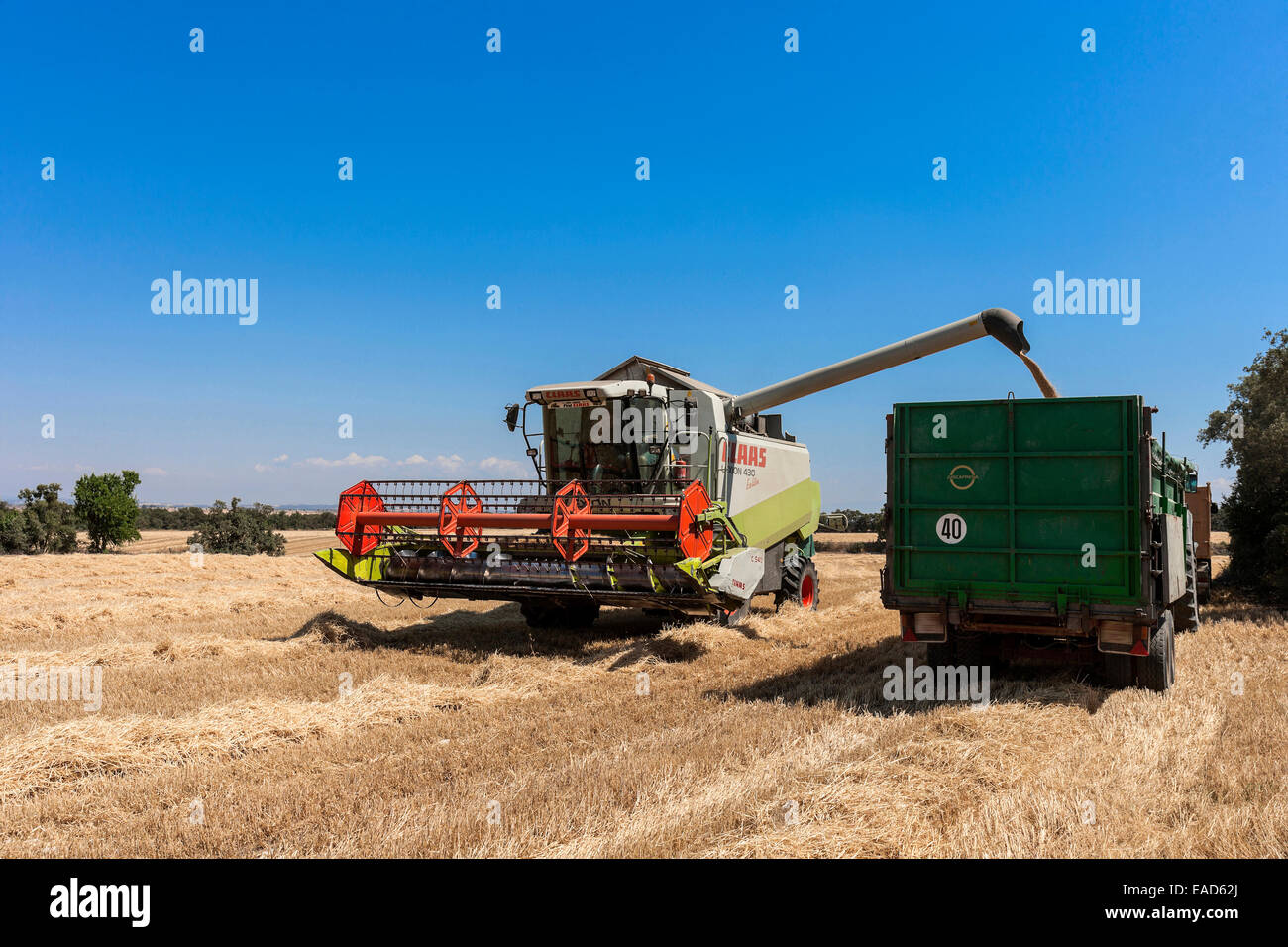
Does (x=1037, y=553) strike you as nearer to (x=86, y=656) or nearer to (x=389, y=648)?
(x=389, y=648)

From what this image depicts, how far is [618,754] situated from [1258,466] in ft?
43.1

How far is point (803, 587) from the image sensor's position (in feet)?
38.7

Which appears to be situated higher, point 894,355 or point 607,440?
point 894,355

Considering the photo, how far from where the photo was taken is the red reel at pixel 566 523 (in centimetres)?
784

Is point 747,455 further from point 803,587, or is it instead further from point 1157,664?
point 1157,664

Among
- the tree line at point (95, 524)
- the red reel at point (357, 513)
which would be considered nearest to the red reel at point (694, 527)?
the red reel at point (357, 513)

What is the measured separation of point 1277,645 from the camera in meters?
8.46

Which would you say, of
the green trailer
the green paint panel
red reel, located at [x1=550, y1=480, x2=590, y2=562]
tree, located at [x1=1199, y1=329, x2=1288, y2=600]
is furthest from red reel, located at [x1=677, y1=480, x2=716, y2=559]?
tree, located at [x1=1199, y1=329, x2=1288, y2=600]

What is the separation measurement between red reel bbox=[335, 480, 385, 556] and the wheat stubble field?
96 centimetres

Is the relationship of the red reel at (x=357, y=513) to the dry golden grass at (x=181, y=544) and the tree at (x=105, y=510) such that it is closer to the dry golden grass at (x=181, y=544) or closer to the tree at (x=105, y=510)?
the dry golden grass at (x=181, y=544)

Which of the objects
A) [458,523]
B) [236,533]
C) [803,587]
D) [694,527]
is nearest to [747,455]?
[694,527]

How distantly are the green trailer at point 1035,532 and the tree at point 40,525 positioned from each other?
105 ft
